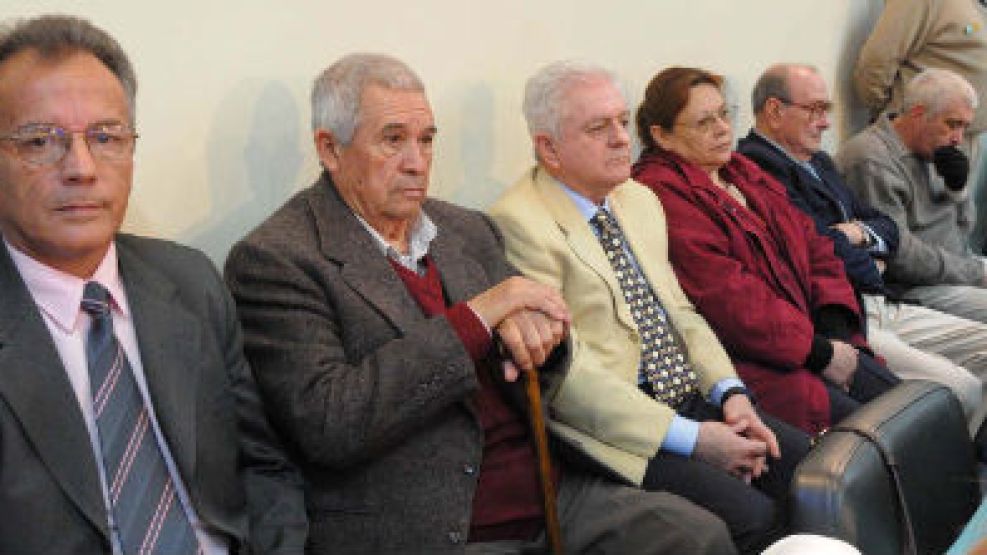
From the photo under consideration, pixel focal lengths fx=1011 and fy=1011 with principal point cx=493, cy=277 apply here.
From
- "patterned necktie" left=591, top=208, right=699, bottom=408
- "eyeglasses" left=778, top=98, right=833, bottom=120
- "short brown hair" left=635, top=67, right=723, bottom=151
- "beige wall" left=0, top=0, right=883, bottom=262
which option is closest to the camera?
"beige wall" left=0, top=0, right=883, bottom=262

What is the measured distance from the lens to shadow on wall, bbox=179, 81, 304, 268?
221 cm

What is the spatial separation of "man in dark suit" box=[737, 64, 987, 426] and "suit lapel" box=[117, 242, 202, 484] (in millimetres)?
2447

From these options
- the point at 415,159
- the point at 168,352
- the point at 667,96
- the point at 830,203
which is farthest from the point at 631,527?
the point at 830,203

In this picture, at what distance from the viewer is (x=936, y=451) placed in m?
1.69

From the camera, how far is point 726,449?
228cm

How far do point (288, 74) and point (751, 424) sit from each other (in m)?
1.36

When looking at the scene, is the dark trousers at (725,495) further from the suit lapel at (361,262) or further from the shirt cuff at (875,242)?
the shirt cuff at (875,242)

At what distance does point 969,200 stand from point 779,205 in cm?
171

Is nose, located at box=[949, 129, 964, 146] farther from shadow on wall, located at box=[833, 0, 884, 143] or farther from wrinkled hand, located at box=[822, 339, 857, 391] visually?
wrinkled hand, located at box=[822, 339, 857, 391]

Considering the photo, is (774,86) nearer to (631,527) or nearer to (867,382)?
(867,382)

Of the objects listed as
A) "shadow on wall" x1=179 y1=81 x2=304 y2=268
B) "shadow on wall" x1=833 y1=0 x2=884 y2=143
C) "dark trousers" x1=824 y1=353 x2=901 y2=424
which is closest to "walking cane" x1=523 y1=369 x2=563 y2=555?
"shadow on wall" x1=179 y1=81 x2=304 y2=268

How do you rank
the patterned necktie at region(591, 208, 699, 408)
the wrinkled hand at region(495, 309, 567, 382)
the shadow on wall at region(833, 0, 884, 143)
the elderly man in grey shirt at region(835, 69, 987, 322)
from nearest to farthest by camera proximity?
the wrinkled hand at region(495, 309, 567, 382) → the patterned necktie at region(591, 208, 699, 408) → the elderly man in grey shirt at region(835, 69, 987, 322) → the shadow on wall at region(833, 0, 884, 143)

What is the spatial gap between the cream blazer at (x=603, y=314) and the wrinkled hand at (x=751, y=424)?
13 cm

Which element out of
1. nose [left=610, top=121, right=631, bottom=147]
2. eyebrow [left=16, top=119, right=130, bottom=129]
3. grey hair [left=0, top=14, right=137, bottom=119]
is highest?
grey hair [left=0, top=14, right=137, bottom=119]
